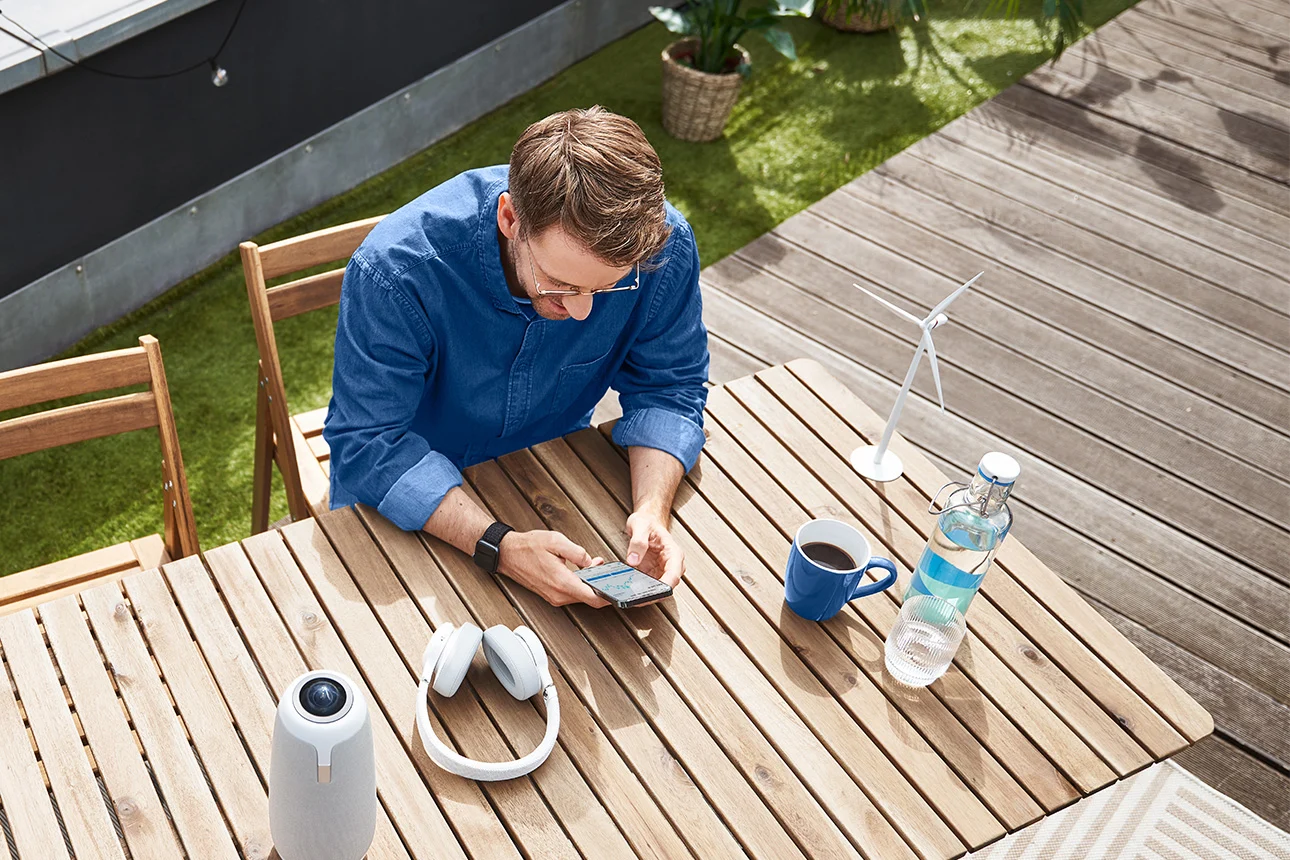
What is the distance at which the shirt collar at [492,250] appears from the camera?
1.72 meters

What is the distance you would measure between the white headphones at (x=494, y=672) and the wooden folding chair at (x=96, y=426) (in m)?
0.72

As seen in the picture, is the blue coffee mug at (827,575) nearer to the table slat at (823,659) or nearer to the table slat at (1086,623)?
the table slat at (823,659)

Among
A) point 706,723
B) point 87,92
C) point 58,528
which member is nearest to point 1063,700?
point 706,723

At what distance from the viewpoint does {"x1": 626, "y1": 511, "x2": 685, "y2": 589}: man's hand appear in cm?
166

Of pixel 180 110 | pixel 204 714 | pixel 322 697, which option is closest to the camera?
pixel 322 697

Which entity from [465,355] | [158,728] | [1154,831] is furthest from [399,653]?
[1154,831]

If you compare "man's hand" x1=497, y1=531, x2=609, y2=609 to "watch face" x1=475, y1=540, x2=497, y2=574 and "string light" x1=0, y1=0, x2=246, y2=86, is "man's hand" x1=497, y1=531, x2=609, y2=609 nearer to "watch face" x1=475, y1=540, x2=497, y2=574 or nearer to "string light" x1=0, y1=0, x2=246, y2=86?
"watch face" x1=475, y1=540, x2=497, y2=574

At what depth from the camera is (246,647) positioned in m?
1.50

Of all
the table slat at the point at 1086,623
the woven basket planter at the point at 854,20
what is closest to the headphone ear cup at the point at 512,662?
the table slat at the point at 1086,623

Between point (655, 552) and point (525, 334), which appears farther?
point (525, 334)

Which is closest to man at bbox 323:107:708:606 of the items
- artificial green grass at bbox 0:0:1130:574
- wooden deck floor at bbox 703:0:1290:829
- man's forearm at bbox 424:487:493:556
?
man's forearm at bbox 424:487:493:556

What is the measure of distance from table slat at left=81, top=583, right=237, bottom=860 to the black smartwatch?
434 millimetres

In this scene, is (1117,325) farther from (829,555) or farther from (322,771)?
(322,771)

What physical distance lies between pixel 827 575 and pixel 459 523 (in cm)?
Answer: 52
